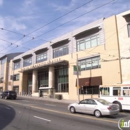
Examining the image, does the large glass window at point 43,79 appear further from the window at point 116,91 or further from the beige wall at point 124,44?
the window at point 116,91

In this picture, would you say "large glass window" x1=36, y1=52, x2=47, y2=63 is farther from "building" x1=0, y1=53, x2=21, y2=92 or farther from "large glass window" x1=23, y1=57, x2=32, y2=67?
"building" x1=0, y1=53, x2=21, y2=92

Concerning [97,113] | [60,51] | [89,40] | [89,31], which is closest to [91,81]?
[89,40]

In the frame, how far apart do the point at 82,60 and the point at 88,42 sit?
11.4 ft

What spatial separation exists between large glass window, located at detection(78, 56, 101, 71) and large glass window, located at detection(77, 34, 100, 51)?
2356 mm

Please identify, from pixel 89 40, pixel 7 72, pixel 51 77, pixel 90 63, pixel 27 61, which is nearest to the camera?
pixel 90 63

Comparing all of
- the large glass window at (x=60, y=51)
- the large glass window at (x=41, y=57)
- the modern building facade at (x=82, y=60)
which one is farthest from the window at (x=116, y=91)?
the large glass window at (x=41, y=57)

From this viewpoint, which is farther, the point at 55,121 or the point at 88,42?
the point at 88,42

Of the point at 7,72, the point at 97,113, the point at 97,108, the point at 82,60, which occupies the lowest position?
the point at 97,113

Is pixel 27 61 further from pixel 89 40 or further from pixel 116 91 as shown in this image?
pixel 116 91

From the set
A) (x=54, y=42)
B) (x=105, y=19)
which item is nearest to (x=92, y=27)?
(x=105, y=19)

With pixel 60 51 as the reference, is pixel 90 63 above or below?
below

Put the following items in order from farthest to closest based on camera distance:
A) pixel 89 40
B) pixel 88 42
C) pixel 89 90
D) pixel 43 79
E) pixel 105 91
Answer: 1. pixel 43 79
2. pixel 88 42
3. pixel 89 40
4. pixel 89 90
5. pixel 105 91

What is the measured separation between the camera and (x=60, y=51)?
41.6 meters

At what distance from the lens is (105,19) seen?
31.5 m
